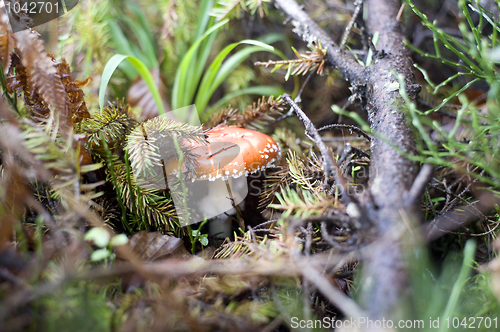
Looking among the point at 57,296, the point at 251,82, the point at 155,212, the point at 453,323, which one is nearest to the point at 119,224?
the point at 155,212

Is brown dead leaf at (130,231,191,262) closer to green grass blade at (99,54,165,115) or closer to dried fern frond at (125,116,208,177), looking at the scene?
dried fern frond at (125,116,208,177)

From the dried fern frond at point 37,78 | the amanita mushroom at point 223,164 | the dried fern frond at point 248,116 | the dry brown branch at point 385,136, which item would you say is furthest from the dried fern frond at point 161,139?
the dry brown branch at point 385,136

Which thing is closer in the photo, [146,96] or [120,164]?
[120,164]

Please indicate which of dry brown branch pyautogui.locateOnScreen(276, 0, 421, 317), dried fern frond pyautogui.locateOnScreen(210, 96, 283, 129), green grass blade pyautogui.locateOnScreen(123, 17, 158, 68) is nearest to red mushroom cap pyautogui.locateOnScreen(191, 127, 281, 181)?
dried fern frond pyautogui.locateOnScreen(210, 96, 283, 129)

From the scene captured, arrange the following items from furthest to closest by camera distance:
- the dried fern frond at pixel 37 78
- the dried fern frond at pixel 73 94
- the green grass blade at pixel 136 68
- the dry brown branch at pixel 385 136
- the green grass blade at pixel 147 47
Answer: the green grass blade at pixel 147 47 → the green grass blade at pixel 136 68 → the dried fern frond at pixel 73 94 → the dried fern frond at pixel 37 78 → the dry brown branch at pixel 385 136

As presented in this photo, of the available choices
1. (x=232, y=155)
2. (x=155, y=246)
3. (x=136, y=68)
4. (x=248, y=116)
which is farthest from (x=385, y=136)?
(x=136, y=68)

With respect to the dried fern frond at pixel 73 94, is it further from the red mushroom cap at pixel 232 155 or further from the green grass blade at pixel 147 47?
the green grass blade at pixel 147 47

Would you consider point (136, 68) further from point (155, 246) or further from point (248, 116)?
point (155, 246)

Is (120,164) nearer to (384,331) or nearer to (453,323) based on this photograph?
(384,331)
